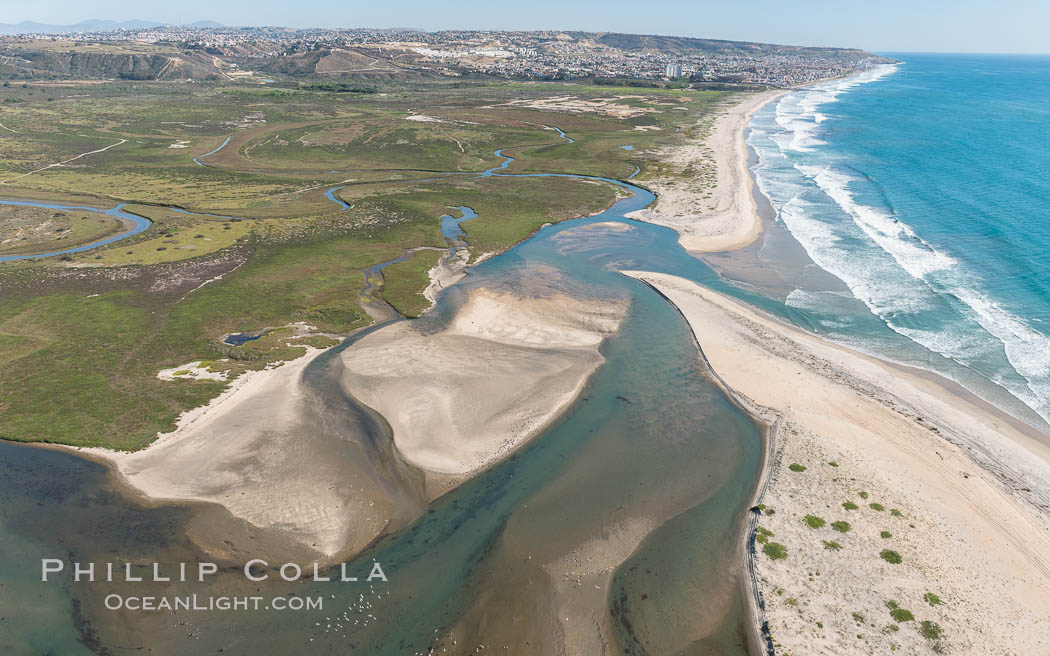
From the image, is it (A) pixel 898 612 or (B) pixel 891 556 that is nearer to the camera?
(A) pixel 898 612

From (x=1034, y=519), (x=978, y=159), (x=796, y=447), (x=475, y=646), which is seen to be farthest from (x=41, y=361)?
(x=978, y=159)

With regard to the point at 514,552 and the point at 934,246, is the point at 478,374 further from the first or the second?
the point at 934,246

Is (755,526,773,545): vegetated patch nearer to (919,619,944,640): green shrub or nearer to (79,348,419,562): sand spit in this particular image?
(919,619,944,640): green shrub

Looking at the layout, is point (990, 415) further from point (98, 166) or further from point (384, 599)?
point (98, 166)

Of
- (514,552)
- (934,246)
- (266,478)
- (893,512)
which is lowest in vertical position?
(514,552)

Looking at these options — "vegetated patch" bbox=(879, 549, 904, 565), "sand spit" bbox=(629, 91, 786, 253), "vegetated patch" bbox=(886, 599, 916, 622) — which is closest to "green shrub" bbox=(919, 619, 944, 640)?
"vegetated patch" bbox=(886, 599, 916, 622)

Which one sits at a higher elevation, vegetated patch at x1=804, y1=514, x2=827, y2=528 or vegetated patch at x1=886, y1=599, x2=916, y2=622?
vegetated patch at x1=804, y1=514, x2=827, y2=528

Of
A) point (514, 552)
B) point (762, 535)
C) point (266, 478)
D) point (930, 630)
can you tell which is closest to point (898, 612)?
point (930, 630)
